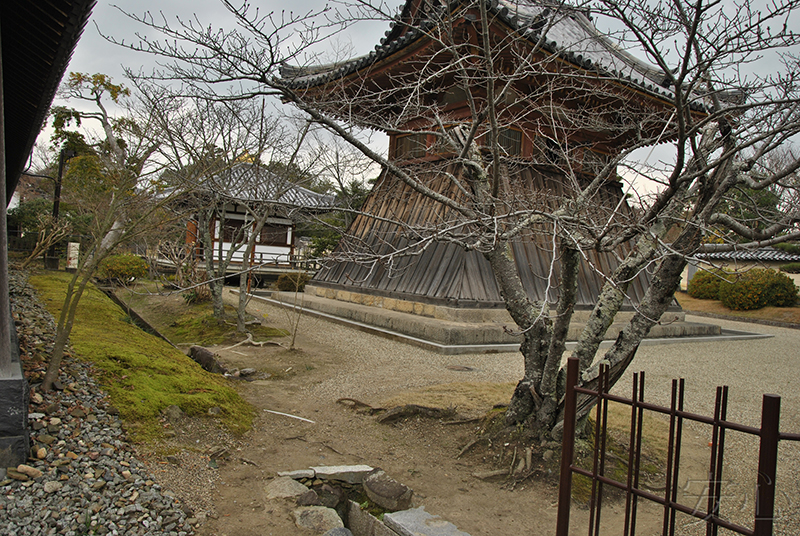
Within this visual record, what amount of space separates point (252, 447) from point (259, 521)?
3.73 feet

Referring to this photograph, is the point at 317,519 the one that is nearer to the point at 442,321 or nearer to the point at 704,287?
the point at 442,321

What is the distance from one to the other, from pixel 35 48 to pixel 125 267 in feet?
44.7

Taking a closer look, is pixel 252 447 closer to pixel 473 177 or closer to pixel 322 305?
pixel 473 177

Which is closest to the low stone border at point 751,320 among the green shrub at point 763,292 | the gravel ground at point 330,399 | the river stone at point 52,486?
the green shrub at point 763,292

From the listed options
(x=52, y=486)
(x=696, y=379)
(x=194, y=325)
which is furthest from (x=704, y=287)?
(x=52, y=486)

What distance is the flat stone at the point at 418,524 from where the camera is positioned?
2.58 meters

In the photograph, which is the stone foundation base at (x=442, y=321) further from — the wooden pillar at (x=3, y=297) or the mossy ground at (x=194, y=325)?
the wooden pillar at (x=3, y=297)

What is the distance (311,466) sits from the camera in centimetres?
358

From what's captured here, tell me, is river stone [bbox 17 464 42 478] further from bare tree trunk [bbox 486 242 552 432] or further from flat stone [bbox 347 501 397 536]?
bare tree trunk [bbox 486 242 552 432]

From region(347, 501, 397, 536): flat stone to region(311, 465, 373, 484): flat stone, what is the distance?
0.16 metres

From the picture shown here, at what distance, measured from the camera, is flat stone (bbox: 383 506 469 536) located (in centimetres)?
258

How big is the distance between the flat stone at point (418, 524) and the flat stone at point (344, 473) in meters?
0.57

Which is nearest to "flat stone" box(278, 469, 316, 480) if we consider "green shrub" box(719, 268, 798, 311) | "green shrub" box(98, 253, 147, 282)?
"green shrub" box(98, 253, 147, 282)

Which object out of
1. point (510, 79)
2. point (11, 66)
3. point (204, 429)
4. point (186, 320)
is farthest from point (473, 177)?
point (186, 320)
